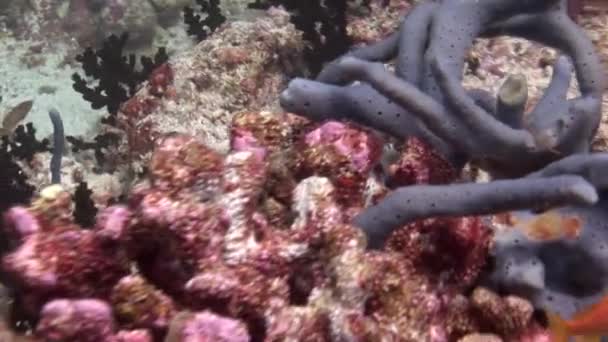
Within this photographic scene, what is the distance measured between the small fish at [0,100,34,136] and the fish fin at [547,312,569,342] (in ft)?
16.5

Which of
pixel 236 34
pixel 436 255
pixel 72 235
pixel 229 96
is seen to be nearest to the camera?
pixel 72 235

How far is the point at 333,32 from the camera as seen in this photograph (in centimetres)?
477

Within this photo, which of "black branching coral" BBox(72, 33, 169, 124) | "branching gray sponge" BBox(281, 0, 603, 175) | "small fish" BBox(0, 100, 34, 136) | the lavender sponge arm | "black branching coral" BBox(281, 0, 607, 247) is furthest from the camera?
"small fish" BBox(0, 100, 34, 136)

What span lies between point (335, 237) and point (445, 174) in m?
0.69

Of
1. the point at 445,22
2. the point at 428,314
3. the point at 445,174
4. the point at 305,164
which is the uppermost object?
the point at 445,22

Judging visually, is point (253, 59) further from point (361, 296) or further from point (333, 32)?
point (361, 296)

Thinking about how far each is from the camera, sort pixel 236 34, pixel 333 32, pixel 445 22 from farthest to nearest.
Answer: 1. pixel 333 32
2. pixel 236 34
3. pixel 445 22

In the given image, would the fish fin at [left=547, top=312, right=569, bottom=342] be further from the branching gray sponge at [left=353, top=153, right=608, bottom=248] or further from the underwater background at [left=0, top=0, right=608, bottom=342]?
the branching gray sponge at [left=353, top=153, right=608, bottom=248]

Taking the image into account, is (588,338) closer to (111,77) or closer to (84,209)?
(84,209)

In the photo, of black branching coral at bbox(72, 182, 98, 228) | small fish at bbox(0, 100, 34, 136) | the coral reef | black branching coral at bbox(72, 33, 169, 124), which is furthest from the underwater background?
small fish at bbox(0, 100, 34, 136)

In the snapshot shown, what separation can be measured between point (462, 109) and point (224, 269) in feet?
3.60

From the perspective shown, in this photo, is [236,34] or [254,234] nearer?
[254,234]

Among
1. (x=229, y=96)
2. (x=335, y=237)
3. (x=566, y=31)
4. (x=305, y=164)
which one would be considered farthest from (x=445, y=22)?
(x=229, y=96)

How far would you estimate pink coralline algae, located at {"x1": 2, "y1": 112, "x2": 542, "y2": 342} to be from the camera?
1785 millimetres
